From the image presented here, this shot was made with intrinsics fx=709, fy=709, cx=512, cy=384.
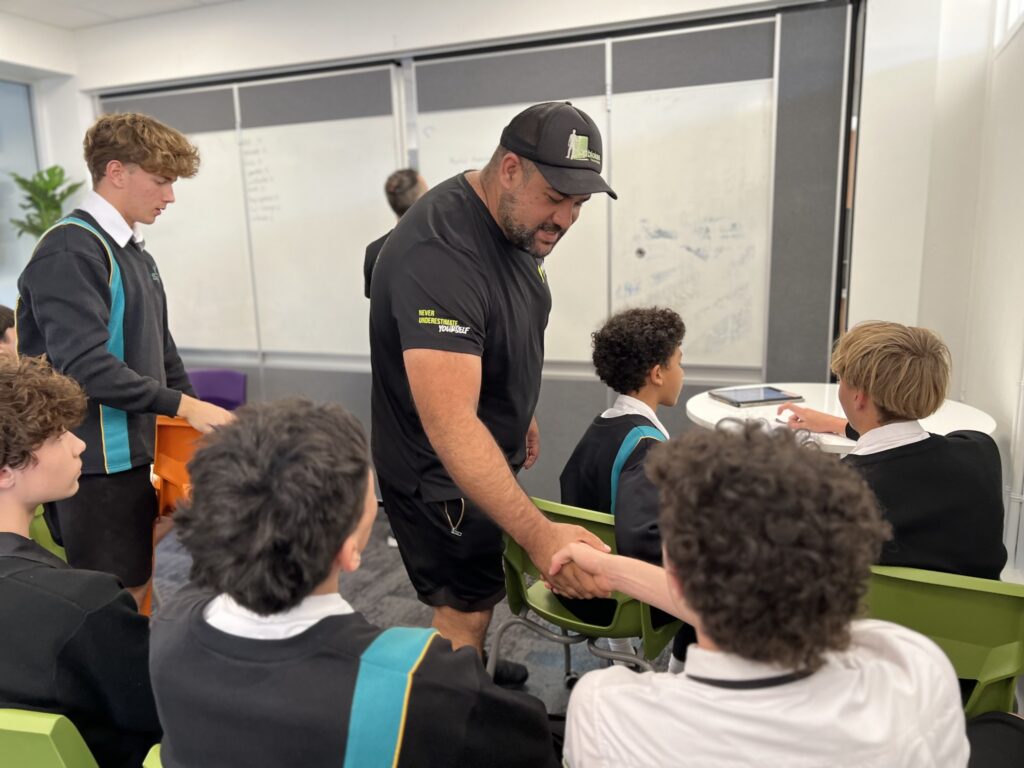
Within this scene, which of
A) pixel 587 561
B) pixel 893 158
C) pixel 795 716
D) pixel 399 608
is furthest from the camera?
pixel 893 158

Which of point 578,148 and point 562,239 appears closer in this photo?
point 578,148

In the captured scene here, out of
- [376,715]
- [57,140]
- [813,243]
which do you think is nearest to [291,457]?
[376,715]

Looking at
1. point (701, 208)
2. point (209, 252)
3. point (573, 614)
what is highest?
point (701, 208)

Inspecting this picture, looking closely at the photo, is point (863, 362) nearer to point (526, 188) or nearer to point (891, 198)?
point (526, 188)

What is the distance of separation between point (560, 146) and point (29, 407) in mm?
1158

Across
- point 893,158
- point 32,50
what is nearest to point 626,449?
point 893,158

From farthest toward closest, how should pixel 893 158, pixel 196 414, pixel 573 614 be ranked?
pixel 893 158 → pixel 196 414 → pixel 573 614

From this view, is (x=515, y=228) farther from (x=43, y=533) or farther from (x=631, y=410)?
(x=43, y=533)

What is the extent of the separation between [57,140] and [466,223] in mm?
4387

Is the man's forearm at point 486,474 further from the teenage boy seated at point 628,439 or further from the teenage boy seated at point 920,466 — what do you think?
the teenage boy seated at point 920,466

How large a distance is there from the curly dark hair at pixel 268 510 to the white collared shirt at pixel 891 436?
1.12 metres

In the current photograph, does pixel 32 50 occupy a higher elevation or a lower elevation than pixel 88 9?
lower

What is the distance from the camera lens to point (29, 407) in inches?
51.7

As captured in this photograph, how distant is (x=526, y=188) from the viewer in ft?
5.12
